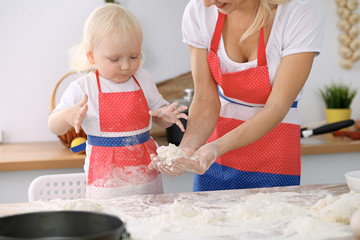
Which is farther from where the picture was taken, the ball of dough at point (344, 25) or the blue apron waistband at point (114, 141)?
the ball of dough at point (344, 25)

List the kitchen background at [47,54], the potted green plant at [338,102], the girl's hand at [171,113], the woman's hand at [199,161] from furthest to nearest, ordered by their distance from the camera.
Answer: the potted green plant at [338,102]
the kitchen background at [47,54]
the girl's hand at [171,113]
the woman's hand at [199,161]

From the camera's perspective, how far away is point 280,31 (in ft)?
5.39

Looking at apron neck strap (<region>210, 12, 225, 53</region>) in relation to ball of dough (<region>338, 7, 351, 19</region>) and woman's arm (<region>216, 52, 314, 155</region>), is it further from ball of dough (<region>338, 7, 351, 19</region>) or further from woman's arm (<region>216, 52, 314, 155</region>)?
ball of dough (<region>338, 7, 351, 19</region>)

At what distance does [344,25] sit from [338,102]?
1.60 ft

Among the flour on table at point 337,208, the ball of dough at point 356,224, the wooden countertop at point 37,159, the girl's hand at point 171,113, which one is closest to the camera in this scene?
the ball of dough at point 356,224

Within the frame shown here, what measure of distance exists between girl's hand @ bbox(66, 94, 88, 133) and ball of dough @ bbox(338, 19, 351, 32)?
2.07 meters

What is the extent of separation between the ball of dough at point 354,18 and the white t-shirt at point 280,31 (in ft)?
4.98

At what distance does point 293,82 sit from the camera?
156 cm

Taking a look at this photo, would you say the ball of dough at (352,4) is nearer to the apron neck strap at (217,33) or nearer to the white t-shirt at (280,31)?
the white t-shirt at (280,31)

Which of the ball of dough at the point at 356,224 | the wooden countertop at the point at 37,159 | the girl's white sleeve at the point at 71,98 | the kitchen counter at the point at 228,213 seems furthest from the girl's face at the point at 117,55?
the ball of dough at the point at 356,224

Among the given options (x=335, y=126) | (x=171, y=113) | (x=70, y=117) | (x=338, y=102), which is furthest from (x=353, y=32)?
(x=70, y=117)

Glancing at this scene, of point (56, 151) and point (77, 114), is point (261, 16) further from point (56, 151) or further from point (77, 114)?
point (56, 151)

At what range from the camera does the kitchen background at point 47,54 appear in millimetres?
2706

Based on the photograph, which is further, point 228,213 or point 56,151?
point 56,151
